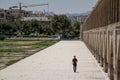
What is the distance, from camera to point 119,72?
18.1 metres

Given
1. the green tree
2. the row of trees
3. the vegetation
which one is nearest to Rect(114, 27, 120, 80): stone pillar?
the vegetation

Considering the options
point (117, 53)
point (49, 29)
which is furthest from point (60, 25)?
point (117, 53)

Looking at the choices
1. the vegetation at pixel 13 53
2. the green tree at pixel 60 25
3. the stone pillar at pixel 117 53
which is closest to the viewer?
the stone pillar at pixel 117 53

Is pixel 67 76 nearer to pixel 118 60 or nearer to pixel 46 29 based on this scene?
pixel 118 60

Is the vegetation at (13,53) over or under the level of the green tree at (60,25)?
under

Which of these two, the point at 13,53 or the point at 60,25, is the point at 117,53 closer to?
the point at 13,53

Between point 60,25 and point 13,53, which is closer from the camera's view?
point 13,53

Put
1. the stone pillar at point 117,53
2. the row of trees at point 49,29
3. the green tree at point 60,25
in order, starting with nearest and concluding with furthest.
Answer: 1. the stone pillar at point 117,53
2. the row of trees at point 49,29
3. the green tree at point 60,25

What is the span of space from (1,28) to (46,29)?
16.8 metres

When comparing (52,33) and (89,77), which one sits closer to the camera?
(89,77)

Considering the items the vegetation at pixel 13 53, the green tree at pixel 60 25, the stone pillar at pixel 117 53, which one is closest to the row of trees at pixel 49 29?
the green tree at pixel 60 25

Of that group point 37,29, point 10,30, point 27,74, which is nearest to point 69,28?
point 37,29

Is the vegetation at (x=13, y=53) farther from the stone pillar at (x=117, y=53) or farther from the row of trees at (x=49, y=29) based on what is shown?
the row of trees at (x=49, y=29)

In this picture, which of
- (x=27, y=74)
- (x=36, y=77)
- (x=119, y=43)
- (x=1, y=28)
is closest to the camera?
(x=119, y=43)
